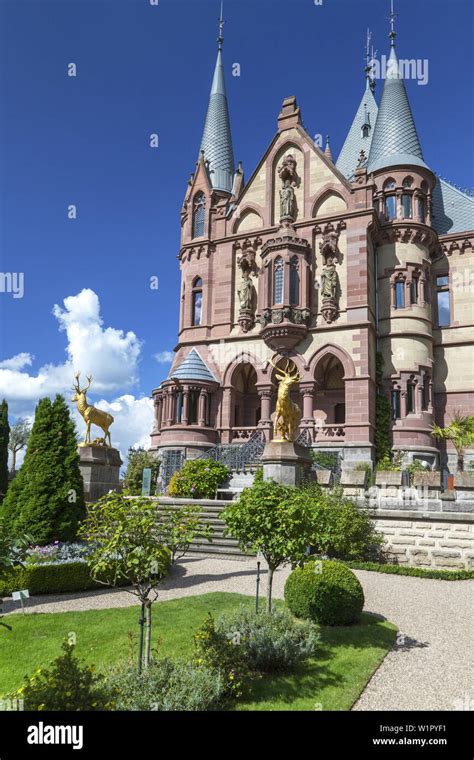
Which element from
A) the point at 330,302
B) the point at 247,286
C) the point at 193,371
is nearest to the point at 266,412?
the point at 193,371

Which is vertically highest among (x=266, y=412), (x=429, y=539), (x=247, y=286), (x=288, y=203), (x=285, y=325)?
(x=288, y=203)

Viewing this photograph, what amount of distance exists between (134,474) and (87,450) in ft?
35.0

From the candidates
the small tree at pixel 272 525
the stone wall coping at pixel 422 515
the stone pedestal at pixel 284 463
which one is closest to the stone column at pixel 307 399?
the stone pedestal at pixel 284 463

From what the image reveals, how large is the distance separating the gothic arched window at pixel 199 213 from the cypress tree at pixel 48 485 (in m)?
22.6

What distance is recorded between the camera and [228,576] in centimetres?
1394

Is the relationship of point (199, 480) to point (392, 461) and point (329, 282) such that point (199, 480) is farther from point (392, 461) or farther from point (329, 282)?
point (329, 282)

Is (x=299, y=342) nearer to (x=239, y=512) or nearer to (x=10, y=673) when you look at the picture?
(x=239, y=512)

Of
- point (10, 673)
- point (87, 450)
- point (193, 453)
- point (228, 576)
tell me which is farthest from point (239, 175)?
point (10, 673)

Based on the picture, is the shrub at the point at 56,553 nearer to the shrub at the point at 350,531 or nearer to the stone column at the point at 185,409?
the shrub at the point at 350,531

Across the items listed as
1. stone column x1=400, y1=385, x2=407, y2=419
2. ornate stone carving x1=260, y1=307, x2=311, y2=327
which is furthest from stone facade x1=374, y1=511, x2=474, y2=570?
ornate stone carving x1=260, y1=307, x2=311, y2=327

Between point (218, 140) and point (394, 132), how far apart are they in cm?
1228

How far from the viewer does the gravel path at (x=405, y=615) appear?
689cm

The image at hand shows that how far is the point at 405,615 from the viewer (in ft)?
35.0
